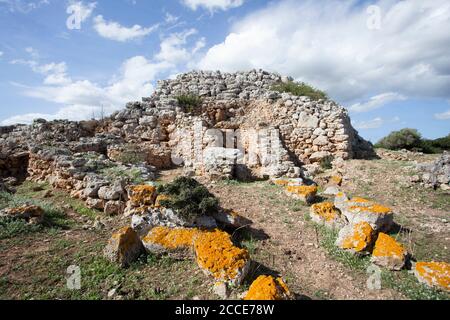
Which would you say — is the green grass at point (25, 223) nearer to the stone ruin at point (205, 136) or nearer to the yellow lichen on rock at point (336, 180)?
the stone ruin at point (205, 136)

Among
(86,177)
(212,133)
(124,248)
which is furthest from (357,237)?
(212,133)

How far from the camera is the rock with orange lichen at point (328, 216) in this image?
20.7 ft

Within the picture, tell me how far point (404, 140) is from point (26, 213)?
23.6 m

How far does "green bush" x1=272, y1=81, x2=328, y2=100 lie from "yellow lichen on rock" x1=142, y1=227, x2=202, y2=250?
11.9 metres

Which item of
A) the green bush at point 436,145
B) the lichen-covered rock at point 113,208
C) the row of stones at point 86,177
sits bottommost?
the lichen-covered rock at point 113,208

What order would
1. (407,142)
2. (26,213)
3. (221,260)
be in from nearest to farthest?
(221,260)
(26,213)
(407,142)

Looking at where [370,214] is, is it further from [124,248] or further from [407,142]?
[407,142]

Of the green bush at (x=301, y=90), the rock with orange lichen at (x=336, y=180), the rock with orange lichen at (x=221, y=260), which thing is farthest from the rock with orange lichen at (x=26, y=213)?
the green bush at (x=301, y=90)

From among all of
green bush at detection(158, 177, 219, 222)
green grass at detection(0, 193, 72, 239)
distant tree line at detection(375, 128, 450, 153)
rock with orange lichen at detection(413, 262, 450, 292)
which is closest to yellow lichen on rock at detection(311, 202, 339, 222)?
rock with orange lichen at detection(413, 262, 450, 292)

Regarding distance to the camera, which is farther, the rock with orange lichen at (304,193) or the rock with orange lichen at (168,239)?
the rock with orange lichen at (304,193)

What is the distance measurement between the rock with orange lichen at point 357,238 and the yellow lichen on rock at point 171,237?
116 inches

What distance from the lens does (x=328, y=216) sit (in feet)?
21.4

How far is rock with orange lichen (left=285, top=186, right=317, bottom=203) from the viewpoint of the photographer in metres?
7.94

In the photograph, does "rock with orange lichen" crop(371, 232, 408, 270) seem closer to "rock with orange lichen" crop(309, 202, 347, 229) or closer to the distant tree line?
"rock with orange lichen" crop(309, 202, 347, 229)
